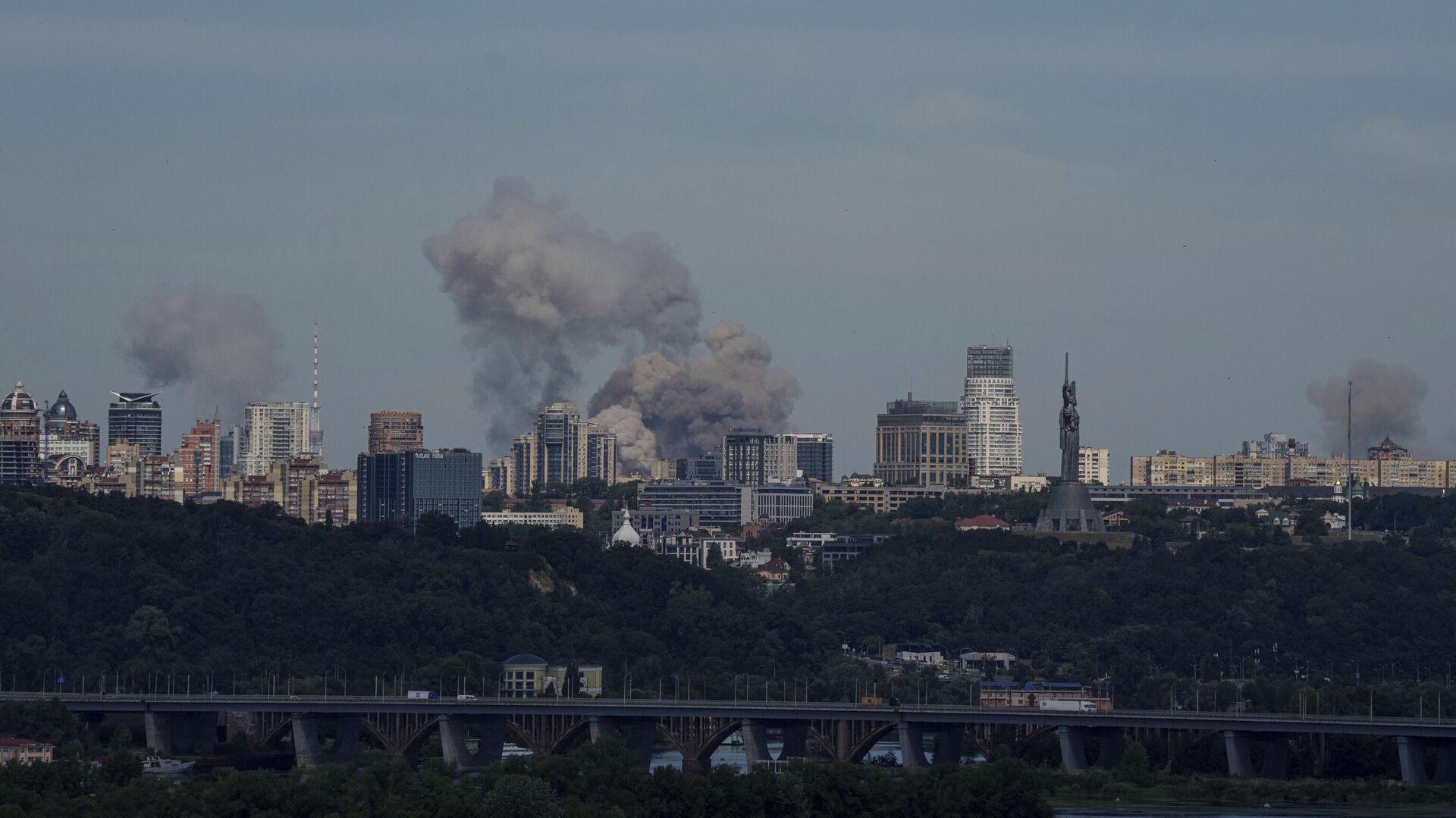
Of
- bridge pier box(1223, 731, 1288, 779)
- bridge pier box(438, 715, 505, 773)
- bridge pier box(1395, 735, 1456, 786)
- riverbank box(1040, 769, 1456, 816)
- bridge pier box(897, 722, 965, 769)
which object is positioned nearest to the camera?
riverbank box(1040, 769, 1456, 816)

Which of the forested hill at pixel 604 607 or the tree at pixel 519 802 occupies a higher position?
the forested hill at pixel 604 607

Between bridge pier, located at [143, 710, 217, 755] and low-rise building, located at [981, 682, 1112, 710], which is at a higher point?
low-rise building, located at [981, 682, 1112, 710]

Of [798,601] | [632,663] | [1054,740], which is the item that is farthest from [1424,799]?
[798,601]

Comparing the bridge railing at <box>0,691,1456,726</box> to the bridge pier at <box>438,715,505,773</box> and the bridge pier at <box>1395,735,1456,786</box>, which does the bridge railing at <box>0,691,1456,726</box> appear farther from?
the bridge pier at <box>1395,735,1456,786</box>

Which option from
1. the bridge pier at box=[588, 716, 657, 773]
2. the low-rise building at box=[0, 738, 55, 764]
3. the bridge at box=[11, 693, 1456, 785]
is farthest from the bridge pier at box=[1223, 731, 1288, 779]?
the low-rise building at box=[0, 738, 55, 764]

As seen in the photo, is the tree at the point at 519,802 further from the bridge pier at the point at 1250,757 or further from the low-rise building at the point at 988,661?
the low-rise building at the point at 988,661

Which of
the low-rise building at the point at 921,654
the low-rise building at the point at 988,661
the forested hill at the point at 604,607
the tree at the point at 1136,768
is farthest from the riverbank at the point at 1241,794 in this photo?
the low-rise building at the point at 921,654
